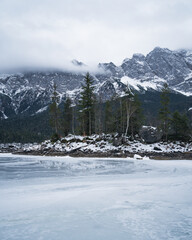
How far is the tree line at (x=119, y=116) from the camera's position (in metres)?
40.9

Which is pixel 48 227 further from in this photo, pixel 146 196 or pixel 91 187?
pixel 91 187

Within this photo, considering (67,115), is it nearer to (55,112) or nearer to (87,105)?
(55,112)

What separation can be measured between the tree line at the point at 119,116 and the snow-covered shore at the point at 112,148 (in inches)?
94.8

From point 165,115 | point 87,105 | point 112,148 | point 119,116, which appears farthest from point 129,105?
point 87,105

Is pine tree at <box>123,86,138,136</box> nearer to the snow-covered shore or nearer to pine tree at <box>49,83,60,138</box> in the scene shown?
the snow-covered shore

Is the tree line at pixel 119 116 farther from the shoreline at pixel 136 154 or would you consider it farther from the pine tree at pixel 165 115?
the shoreline at pixel 136 154

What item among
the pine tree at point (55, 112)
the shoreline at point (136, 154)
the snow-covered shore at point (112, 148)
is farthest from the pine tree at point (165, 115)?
the pine tree at point (55, 112)

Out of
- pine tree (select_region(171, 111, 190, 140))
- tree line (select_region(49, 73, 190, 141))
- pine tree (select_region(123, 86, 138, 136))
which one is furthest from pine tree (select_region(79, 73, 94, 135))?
pine tree (select_region(171, 111, 190, 140))

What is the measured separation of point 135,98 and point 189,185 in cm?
3573

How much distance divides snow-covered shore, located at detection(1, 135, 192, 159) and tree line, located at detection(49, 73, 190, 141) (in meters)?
2.41

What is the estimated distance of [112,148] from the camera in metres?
37.6

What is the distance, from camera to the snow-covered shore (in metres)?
32.9

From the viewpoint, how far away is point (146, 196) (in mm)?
8359

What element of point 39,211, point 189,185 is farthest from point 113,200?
point 189,185
